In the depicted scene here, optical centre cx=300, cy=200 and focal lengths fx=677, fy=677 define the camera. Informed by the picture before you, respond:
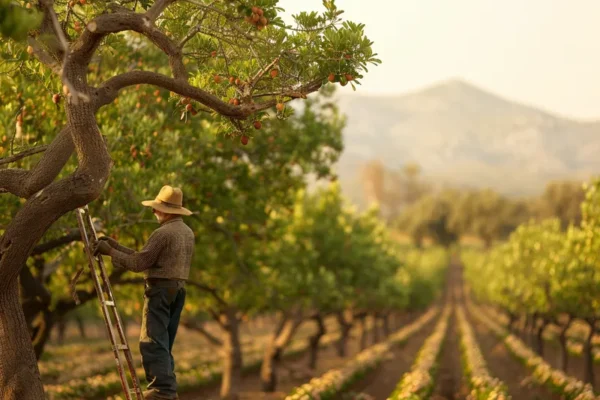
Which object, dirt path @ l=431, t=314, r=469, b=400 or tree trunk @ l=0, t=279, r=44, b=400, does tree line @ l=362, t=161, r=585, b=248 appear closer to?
dirt path @ l=431, t=314, r=469, b=400

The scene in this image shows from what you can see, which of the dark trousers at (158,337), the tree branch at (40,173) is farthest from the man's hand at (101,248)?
the tree branch at (40,173)

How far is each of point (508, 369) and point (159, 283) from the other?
33.3 metres

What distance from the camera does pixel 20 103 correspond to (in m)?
13.8

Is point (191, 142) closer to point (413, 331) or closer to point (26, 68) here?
point (26, 68)

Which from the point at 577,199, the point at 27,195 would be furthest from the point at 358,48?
the point at 577,199

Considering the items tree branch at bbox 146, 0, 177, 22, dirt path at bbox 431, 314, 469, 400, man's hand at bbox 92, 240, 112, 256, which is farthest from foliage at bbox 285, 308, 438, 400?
tree branch at bbox 146, 0, 177, 22

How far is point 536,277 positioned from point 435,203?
→ 138 m

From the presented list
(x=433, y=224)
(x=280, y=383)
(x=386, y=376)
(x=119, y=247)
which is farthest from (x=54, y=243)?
(x=433, y=224)

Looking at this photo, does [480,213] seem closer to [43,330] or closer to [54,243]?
[43,330]

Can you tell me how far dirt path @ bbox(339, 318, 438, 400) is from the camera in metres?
28.1

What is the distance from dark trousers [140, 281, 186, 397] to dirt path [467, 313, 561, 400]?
61.2ft

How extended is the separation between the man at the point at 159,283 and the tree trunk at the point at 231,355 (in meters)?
20.2

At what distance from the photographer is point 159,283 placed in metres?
7.77

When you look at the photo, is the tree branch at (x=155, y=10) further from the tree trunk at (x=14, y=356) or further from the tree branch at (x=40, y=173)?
the tree trunk at (x=14, y=356)
